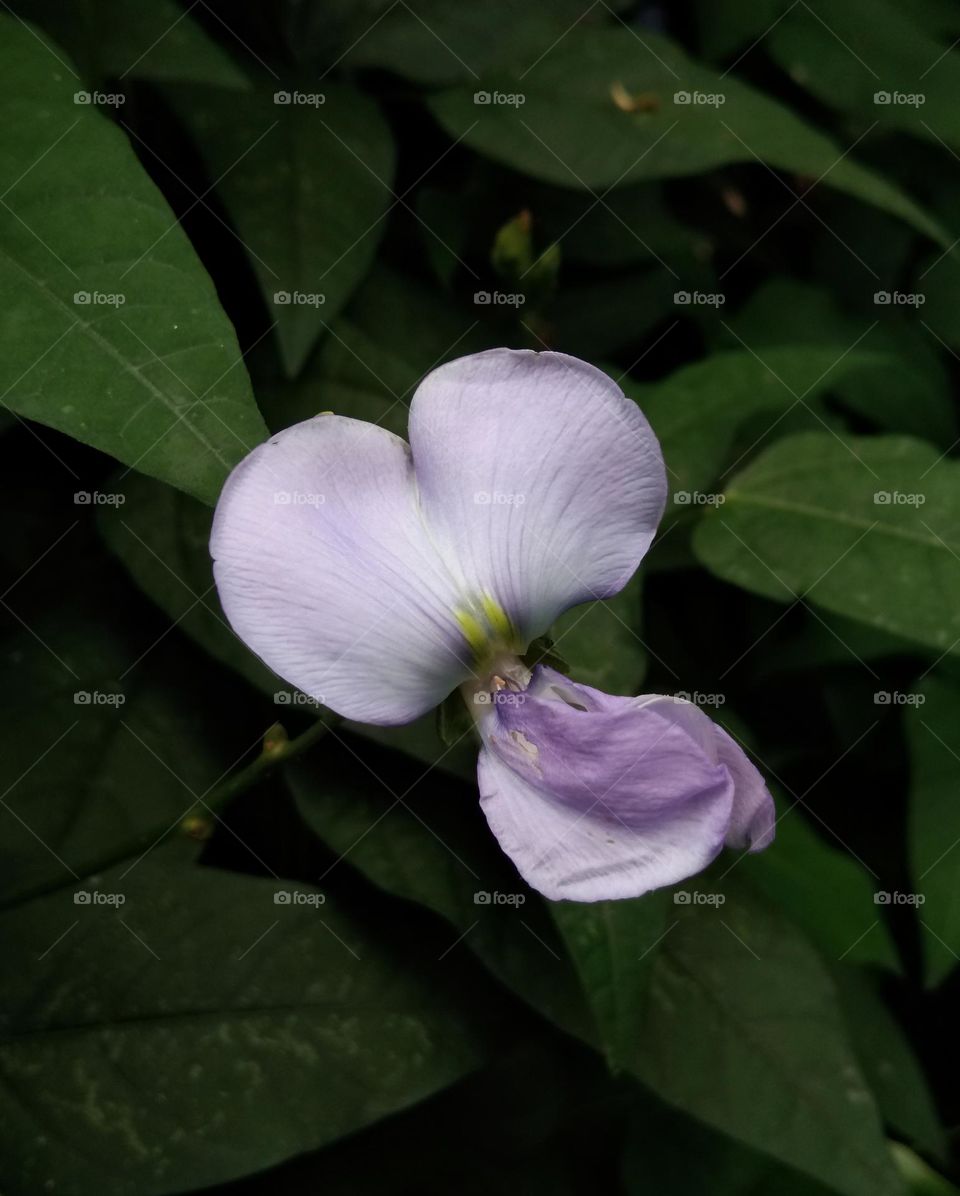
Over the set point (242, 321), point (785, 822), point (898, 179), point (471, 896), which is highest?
point (242, 321)

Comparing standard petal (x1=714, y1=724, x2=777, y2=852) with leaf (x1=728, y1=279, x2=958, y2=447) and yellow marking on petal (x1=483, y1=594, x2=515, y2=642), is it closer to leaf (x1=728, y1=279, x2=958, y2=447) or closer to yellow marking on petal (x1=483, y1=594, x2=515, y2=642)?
yellow marking on petal (x1=483, y1=594, x2=515, y2=642)

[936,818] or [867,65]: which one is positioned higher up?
[867,65]

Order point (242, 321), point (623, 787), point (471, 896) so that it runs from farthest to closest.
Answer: point (242, 321) < point (471, 896) < point (623, 787)

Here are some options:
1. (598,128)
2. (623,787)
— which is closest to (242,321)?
(598,128)

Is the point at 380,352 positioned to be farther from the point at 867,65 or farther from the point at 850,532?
the point at 867,65

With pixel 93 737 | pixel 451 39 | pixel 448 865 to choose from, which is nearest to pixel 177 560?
pixel 93 737

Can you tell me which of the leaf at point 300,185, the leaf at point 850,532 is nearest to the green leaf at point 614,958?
the leaf at point 850,532

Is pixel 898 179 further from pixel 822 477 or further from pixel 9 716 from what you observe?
pixel 9 716

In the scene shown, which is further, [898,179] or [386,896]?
[898,179]

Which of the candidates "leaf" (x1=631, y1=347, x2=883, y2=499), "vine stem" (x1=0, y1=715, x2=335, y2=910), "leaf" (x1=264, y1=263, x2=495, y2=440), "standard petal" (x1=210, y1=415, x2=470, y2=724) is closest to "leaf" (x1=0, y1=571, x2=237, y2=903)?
"vine stem" (x1=0, y1=715, x2=335, y2=910)
